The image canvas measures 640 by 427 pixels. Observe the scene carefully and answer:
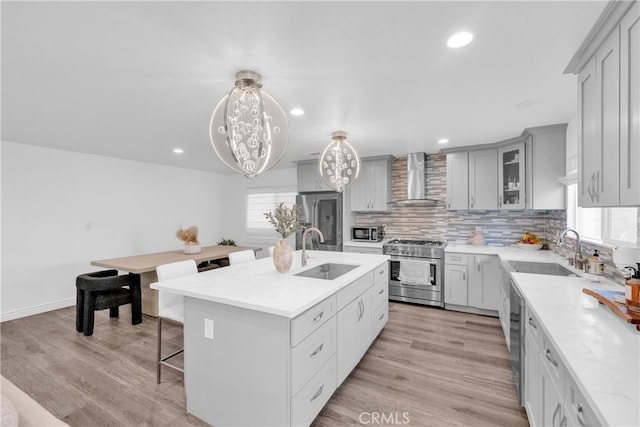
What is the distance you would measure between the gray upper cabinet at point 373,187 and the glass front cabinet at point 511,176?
5.09ft

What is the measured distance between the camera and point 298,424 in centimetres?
156

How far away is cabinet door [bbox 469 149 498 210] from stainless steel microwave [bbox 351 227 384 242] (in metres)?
1.42

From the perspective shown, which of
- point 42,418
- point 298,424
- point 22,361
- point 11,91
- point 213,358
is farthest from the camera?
point 22,361

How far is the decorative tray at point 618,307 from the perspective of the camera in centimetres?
122

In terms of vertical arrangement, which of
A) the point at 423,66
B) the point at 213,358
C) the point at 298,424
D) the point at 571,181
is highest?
the point at 423,66

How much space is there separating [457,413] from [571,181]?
2379mm

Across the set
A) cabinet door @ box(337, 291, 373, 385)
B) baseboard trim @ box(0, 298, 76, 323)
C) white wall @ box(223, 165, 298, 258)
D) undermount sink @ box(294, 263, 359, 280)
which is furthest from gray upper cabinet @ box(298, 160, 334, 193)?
baseboard trim @ box(0, 298, 76, 323)

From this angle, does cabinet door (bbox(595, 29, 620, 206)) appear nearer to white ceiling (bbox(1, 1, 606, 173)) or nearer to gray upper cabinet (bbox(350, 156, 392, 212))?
white ceiling (bbox(1, 1, 606, 173))

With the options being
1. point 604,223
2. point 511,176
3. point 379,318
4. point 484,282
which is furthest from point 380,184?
point 604,223

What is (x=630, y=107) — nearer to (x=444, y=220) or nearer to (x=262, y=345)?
Answer: (x=262, y=345)

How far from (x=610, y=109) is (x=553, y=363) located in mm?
1194

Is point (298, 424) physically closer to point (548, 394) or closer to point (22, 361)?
Answer: point (548, 394)

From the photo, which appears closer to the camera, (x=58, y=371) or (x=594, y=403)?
(x=594, y=403)

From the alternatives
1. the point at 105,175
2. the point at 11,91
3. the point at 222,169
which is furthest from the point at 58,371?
the point at 222,169
